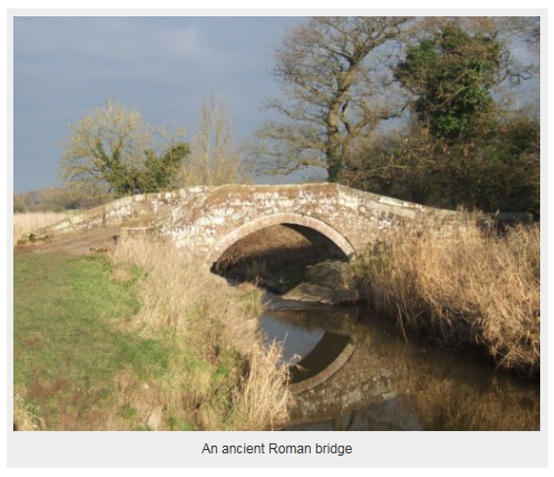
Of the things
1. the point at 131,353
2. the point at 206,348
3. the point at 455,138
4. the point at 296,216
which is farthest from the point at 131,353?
the point at 455,138

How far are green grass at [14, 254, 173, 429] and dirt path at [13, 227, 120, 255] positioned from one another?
6.07ft

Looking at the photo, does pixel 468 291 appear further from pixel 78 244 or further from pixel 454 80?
pixel 454 80

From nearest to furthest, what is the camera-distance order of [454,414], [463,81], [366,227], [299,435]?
[299,435], [454,414], [366,227], [463,81]

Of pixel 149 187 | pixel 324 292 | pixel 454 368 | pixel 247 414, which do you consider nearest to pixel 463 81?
pixel 324 292

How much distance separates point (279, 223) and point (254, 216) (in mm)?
698

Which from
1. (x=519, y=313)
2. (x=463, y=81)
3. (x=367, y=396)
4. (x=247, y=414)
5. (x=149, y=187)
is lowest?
(x=367, y=396)

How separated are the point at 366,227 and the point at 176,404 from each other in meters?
9.37

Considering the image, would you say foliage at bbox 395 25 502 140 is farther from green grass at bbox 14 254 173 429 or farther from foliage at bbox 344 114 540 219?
green grass at bbox 14 254 173 429

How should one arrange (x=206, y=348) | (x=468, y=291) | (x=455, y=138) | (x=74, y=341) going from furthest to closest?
(x=455, y=138) < (x=468, y=291) < (x=206, y=348) < (x=74, y=341)

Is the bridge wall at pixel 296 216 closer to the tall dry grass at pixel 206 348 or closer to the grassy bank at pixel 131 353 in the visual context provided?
the tall dry grass at pixel 206 348

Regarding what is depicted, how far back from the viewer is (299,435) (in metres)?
6.22

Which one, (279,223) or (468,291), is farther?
(279,223)

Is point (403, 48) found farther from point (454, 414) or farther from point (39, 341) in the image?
point (39, 341)

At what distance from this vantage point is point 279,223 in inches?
586
